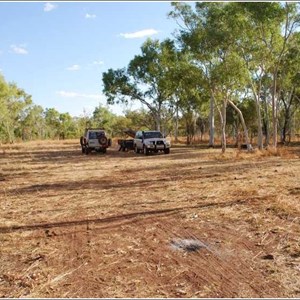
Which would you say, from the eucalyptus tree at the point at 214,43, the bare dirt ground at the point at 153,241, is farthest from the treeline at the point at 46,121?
the bare dirt ground at the point at 153,241

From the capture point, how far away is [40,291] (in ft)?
15.0

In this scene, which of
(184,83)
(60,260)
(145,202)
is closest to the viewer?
(60,260)

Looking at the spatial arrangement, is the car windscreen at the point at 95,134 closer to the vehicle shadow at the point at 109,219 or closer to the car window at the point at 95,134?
the car window at the point at 95,134

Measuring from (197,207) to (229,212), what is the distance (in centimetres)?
82

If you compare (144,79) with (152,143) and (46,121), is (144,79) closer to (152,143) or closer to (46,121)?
(152,143)

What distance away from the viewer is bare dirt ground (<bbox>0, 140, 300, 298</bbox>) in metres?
4.67

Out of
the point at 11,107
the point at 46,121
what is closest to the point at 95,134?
the point at 11,107

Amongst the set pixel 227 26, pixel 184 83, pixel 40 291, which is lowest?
pixel 40 291

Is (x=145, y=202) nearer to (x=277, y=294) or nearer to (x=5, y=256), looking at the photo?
(x=5, y=256)

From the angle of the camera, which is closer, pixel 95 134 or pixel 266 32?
pixel 266 32

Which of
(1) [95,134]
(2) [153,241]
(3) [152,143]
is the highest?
(1) [95,134]

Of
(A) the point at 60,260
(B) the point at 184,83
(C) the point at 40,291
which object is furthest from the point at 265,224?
(B) the point at 184,83

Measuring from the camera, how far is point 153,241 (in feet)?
21.0

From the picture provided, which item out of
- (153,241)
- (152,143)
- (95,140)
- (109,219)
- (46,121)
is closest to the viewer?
(153,241)
